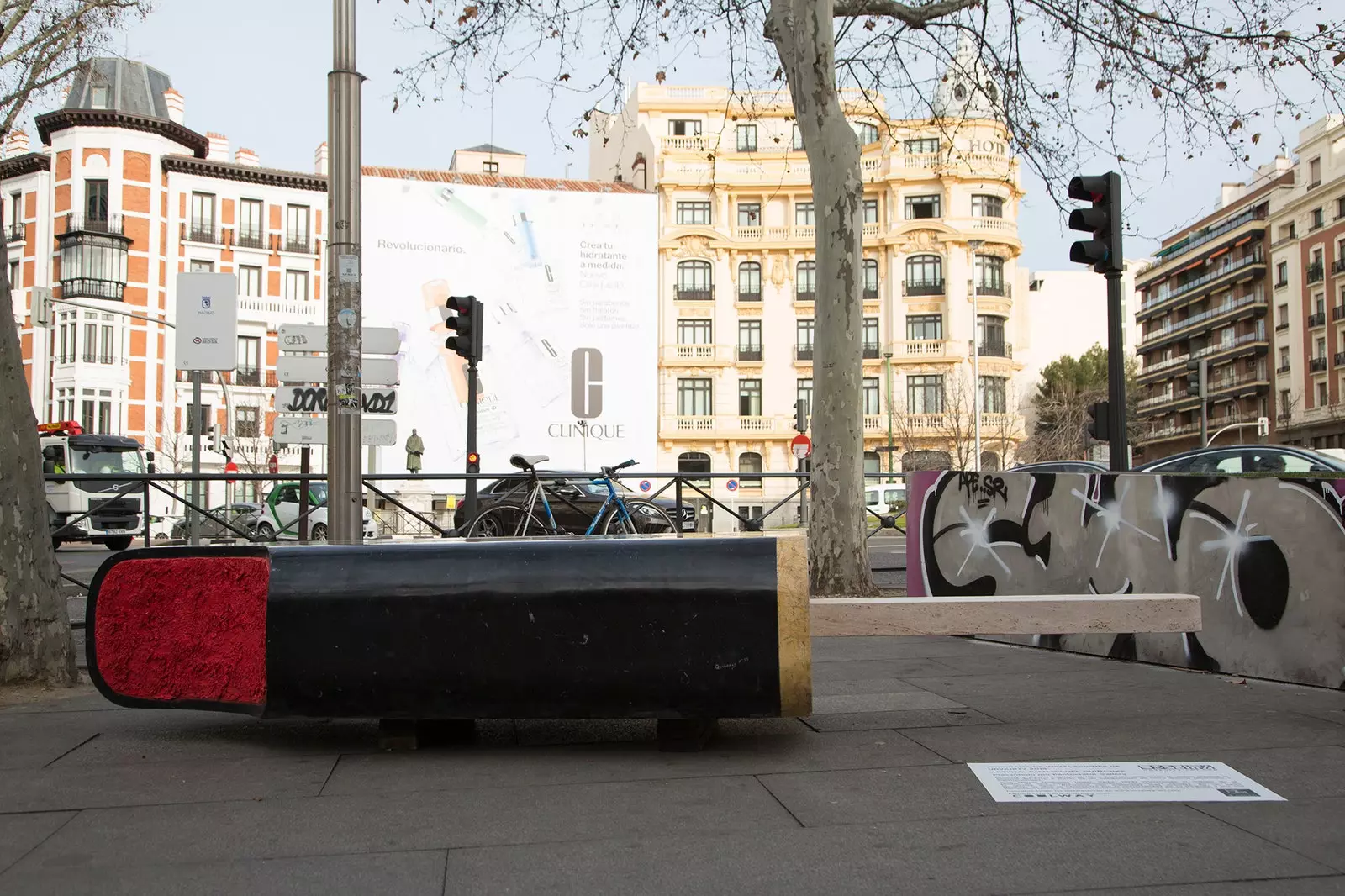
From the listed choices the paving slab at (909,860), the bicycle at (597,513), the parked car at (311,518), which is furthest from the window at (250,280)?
the paving slab at (909,860)

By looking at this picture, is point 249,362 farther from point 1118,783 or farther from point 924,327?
point 1118,783

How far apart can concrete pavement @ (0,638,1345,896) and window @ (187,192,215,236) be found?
54351mm

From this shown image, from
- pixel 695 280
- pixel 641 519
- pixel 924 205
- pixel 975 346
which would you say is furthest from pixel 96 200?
pixel 641 519

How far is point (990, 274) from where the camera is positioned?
59438 mm

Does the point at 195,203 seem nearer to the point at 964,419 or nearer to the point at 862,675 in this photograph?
the point at 964,419

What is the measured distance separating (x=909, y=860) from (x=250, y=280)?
5818 centimetres

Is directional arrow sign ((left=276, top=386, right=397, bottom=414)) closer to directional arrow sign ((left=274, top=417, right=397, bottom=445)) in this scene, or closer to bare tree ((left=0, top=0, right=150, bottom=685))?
directional arrow sign ((left=274, top=417, right=397, bottom=445))

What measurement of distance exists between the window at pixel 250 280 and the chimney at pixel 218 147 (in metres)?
6.95

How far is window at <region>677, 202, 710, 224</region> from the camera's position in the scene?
59.8m

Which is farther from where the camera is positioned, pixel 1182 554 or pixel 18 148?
pixel 18 148

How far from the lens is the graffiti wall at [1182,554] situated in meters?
6.68

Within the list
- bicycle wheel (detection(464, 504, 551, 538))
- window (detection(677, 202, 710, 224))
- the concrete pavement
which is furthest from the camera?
window (detection(677, 202, 710, 224))

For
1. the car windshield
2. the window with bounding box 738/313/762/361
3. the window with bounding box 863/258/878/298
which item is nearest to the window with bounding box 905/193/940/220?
the window with bounding box 863/258/878/298

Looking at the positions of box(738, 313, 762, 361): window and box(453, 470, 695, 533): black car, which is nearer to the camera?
box(453, 470, 695, 533): black car
